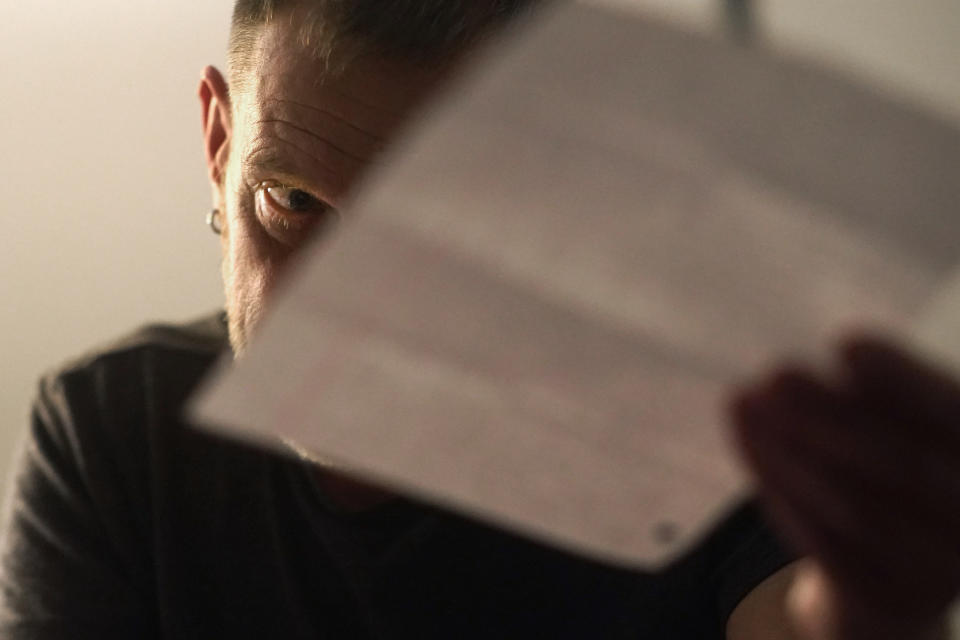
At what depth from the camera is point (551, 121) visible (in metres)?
0.31

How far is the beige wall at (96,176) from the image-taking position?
1.14 metres

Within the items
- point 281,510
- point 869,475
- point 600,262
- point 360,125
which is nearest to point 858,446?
point 869,475

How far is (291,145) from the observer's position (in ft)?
2.13

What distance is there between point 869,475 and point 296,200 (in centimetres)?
44

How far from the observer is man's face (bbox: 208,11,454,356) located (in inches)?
24.8

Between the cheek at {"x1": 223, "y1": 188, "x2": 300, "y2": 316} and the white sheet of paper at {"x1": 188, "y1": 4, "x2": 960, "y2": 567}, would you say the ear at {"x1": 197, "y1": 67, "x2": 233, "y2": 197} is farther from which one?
the white sheet of paper at {"x1": 188, "y1": 4, "x2": 960, "y2": 567}

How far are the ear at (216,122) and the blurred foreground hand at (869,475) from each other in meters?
0.57

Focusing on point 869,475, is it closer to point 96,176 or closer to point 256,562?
point 256,562

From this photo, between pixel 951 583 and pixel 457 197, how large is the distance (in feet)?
0.80

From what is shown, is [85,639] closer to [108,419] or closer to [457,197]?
[108,419]

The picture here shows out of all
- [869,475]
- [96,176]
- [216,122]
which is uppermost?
[869,475]

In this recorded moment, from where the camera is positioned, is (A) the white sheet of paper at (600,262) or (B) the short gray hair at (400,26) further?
(B) the short gray hair at (400,26)

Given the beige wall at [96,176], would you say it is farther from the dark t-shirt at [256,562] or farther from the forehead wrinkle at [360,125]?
the forehead wrinkle at [360,125]

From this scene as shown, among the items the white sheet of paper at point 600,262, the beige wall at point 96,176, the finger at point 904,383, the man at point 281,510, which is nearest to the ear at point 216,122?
the man at point 281,510
